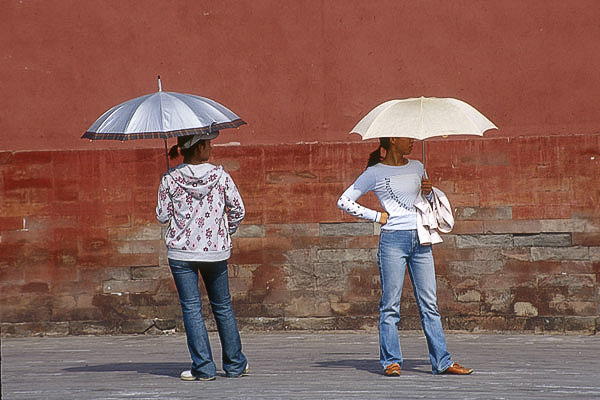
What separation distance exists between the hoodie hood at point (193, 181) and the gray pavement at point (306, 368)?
1.31 meters

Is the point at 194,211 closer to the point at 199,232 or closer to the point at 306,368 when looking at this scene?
the point at 199,232

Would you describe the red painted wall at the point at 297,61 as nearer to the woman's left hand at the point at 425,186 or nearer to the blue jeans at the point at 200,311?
the woman's left hand at the point at 425,186

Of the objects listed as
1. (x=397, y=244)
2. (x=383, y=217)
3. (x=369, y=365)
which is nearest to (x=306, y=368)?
(x=369, y=365)

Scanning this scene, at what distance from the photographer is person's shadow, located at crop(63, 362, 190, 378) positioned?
27.3ft

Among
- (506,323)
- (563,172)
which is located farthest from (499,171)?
(506,323)

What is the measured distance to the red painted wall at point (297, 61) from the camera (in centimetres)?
1061

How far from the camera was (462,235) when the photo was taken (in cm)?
1066

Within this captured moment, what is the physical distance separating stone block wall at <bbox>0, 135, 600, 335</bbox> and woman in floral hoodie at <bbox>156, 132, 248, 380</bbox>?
321cm

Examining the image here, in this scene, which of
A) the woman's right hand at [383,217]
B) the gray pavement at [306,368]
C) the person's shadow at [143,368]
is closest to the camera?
the gray pavement at [306,368]

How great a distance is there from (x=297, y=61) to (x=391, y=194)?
143 inches

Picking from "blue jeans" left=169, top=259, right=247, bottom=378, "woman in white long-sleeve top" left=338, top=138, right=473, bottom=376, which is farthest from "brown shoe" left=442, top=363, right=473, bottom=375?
"blue jeans" left=169, top=259, right=247, bottom=378

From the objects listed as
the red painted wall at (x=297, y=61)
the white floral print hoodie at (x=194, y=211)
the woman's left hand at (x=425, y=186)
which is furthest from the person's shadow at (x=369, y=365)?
the red painted wall at (x=297, y=61)

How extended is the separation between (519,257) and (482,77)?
1.79 m

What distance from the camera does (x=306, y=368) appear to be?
8352mm
